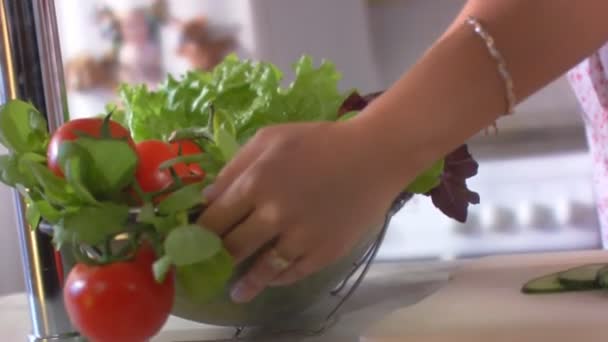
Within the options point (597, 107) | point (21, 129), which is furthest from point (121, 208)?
point (597, 107)

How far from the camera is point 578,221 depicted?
1.70 meters

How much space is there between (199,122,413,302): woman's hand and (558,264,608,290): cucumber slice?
23cm

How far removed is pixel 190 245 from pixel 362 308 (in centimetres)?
28

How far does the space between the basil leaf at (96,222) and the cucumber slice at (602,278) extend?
36 centimetres

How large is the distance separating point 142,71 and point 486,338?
1.40m

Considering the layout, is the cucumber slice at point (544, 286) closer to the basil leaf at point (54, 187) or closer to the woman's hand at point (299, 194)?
the woman's hand at point (299, 194)

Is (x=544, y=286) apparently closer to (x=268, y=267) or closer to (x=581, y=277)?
(x=581, y=277)

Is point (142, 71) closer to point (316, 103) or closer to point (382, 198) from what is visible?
point (316, 103)

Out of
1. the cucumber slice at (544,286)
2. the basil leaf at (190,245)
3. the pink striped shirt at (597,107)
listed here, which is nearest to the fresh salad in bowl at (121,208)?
the basil leaf at (190,245)

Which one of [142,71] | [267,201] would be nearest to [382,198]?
[267,201]

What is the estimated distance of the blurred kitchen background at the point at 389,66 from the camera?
170cm

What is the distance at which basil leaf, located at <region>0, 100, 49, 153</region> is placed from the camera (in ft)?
1.82

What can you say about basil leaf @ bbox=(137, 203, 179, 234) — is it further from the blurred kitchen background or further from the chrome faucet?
the blurred kitchen background

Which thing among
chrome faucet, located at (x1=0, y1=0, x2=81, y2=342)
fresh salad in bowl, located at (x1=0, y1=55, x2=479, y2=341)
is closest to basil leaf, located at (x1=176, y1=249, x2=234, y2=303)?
fresh salad in bowl, located at (x1=0, y1=55, x2=479, y2=341)
